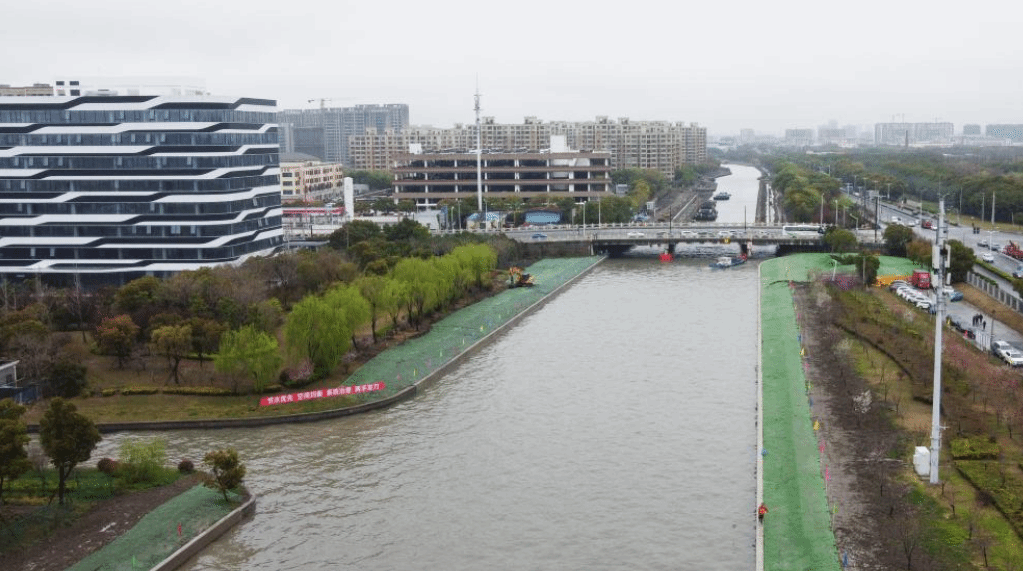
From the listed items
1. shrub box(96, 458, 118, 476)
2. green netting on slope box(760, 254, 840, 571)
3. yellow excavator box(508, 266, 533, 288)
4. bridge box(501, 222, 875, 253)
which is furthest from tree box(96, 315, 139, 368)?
bridge box(501, 222, 875, 253)

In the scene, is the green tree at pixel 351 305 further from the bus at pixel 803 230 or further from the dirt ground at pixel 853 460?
the bus at pixel 803 230

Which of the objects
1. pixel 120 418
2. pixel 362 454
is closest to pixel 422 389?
pixel 362 454

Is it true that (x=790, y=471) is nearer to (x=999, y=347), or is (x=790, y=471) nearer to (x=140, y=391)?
(x=999, y=347)

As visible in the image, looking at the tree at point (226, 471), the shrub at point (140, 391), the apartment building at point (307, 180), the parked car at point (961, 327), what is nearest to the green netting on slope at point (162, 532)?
the tree at point (226, 471)

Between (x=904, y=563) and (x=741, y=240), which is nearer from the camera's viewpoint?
(x=904, y=563)

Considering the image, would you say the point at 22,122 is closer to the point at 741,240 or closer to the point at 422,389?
the point at 422,389
